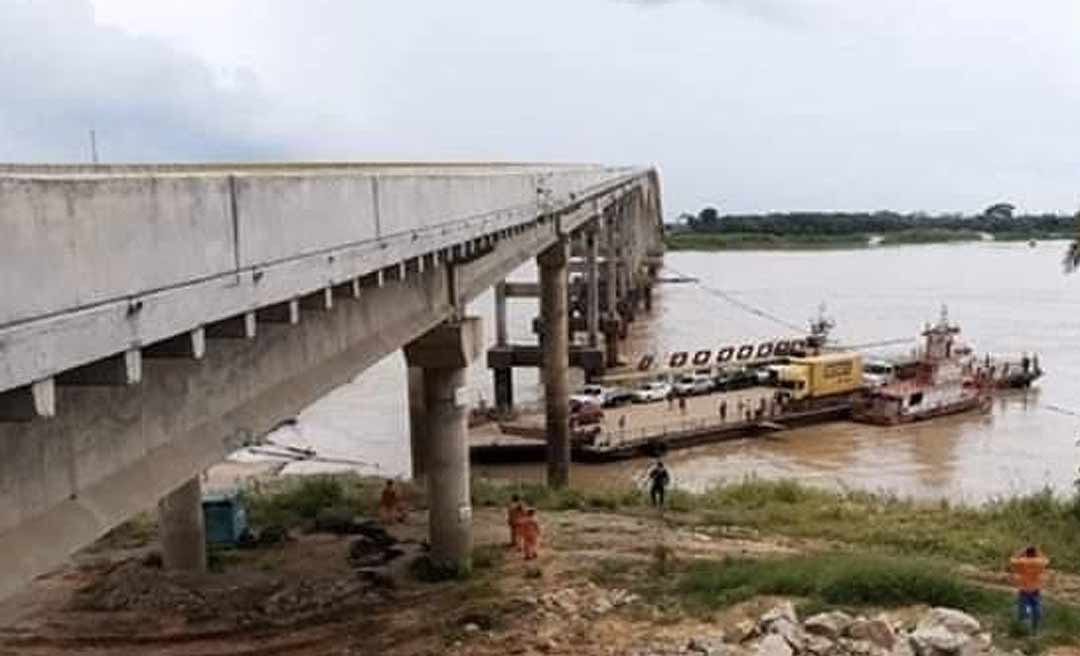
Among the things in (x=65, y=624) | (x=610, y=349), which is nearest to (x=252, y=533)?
Result: (x=65, y=624)

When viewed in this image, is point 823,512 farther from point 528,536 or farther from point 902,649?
Answer: point 902,649

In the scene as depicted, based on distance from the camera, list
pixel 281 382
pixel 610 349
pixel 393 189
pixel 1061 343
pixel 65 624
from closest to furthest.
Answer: pixel 281 382 < pixel 393 189 < pixel 65 624 < pixel 610 349 < pixel 1061 343

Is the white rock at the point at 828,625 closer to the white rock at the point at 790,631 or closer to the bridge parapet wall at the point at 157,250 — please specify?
the white rock at the point at 790,631

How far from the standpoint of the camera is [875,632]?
46.9 feet

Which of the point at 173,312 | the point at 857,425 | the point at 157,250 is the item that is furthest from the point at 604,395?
the point at 157,250

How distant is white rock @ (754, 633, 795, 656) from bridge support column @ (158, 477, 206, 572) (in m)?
10.6

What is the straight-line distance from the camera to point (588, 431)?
39625 millimetres

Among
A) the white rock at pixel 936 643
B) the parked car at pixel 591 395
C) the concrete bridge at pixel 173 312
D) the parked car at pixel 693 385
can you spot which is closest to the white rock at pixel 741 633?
the white rock at pixel 936 643

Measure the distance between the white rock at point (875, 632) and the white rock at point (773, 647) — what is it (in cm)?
86

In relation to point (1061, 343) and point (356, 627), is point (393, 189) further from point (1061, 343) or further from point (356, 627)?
point (1061, 343)

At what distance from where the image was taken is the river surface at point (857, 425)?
3806 cm

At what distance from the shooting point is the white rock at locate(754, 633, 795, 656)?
1366cm

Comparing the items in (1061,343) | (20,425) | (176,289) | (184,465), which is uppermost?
(176,289)

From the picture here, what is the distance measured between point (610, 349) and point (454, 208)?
43.9 metres
